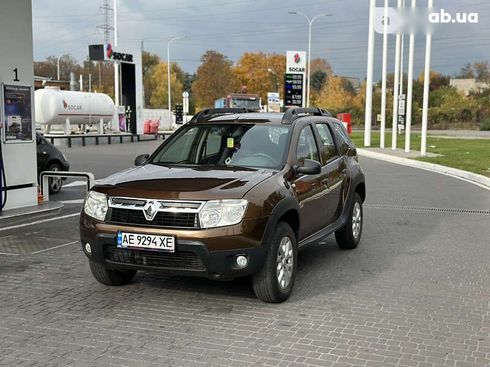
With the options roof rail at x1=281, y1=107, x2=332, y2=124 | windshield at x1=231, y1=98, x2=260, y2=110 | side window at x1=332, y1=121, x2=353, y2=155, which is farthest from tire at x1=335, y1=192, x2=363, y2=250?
windshield at x1=231, y1=98, x2=260, y2=110

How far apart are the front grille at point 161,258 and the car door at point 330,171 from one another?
2.04 metres

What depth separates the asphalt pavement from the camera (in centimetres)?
407

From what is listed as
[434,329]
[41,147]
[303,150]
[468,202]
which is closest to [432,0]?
[468,202]

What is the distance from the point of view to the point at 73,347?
4.17 m

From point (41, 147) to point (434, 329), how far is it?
34.9 ft

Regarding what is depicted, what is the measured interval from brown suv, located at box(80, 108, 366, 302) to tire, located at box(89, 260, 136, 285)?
11mm

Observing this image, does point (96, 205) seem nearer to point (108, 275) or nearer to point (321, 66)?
point (108, 275)

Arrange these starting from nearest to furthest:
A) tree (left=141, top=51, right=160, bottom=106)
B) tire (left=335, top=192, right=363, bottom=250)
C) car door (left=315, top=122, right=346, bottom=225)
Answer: car door (left=315, top=122, right=346, bottom=225) < tire (left=335, top=192, right=363, bottom=250) < tree (left=141, top=51, right=160, bottom=106)

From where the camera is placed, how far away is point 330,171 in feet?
21.7

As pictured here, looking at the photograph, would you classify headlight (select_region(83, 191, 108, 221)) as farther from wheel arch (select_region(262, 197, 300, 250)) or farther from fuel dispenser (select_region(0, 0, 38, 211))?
fuel dispenser (select_region(0, 0, 38, 211))

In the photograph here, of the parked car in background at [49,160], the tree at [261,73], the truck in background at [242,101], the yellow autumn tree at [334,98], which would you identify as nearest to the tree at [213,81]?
the tree at [261,73]

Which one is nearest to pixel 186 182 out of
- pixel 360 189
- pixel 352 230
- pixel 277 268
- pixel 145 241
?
pixel 145 241

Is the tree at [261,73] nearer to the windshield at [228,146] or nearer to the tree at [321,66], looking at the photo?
the tree at [321,66]

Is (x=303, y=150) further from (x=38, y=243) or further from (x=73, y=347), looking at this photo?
(x=38, y=243)
